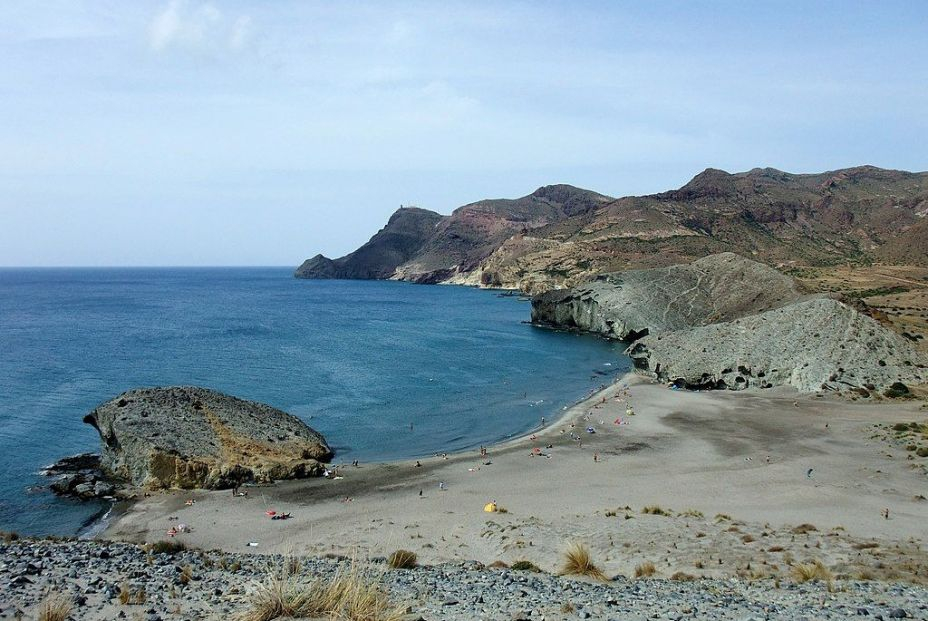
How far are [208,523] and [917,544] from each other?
2503 cm

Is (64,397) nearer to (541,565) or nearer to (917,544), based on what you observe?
(541,565)

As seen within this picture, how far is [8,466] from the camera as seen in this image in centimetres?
3206

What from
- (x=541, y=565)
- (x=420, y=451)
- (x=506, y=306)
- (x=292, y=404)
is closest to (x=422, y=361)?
(x=292, y=404)

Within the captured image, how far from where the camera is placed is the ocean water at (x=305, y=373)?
121 feet

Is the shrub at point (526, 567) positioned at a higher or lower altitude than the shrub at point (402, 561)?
higher

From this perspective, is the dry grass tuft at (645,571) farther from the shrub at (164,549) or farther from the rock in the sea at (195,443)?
the rock in the sea at (195,443)

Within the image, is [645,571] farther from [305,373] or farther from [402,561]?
[305,373]

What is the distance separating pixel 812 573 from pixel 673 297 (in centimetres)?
7141

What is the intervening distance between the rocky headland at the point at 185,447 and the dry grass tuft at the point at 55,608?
1988 centimetres

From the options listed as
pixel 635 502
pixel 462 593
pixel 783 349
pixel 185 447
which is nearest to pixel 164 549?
pixel 462 593

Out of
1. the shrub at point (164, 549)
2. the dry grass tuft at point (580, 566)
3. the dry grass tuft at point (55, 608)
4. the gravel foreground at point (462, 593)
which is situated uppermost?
the dry grass tuft at point (55, 608)

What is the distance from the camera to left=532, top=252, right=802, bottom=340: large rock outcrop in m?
76.0

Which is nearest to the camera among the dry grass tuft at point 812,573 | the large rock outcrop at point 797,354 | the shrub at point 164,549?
the dry grass tuft at point 812,573

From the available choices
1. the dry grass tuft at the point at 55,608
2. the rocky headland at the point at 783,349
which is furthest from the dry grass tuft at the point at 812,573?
the rocky headland at the point at 783,349
